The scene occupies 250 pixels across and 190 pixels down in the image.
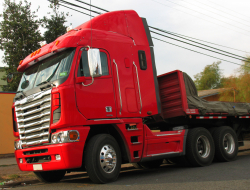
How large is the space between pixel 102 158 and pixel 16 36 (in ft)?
51.9

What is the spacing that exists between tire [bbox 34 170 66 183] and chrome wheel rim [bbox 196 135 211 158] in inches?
157

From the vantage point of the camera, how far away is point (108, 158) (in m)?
6.13

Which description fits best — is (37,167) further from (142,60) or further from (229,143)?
(229,143)

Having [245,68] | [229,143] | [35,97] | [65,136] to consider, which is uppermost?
[245,68]

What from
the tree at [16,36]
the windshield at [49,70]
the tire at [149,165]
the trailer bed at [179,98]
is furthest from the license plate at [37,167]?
the tree at [16,36]

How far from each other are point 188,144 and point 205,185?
284cm

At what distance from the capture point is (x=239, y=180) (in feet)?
18.9

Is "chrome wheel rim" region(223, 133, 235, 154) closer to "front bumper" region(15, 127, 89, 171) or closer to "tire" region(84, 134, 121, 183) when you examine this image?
"tire" region(84, 134, 121, 183)

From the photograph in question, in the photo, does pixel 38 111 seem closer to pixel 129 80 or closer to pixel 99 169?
pixel 99 169

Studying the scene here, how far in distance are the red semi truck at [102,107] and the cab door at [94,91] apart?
0.02 m

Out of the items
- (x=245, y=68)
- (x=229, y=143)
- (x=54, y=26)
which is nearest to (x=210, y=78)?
(x=245, y=68)

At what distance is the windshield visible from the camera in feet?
20.0

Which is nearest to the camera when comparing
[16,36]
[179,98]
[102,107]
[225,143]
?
[102,107]

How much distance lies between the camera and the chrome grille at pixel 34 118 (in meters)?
5.89
